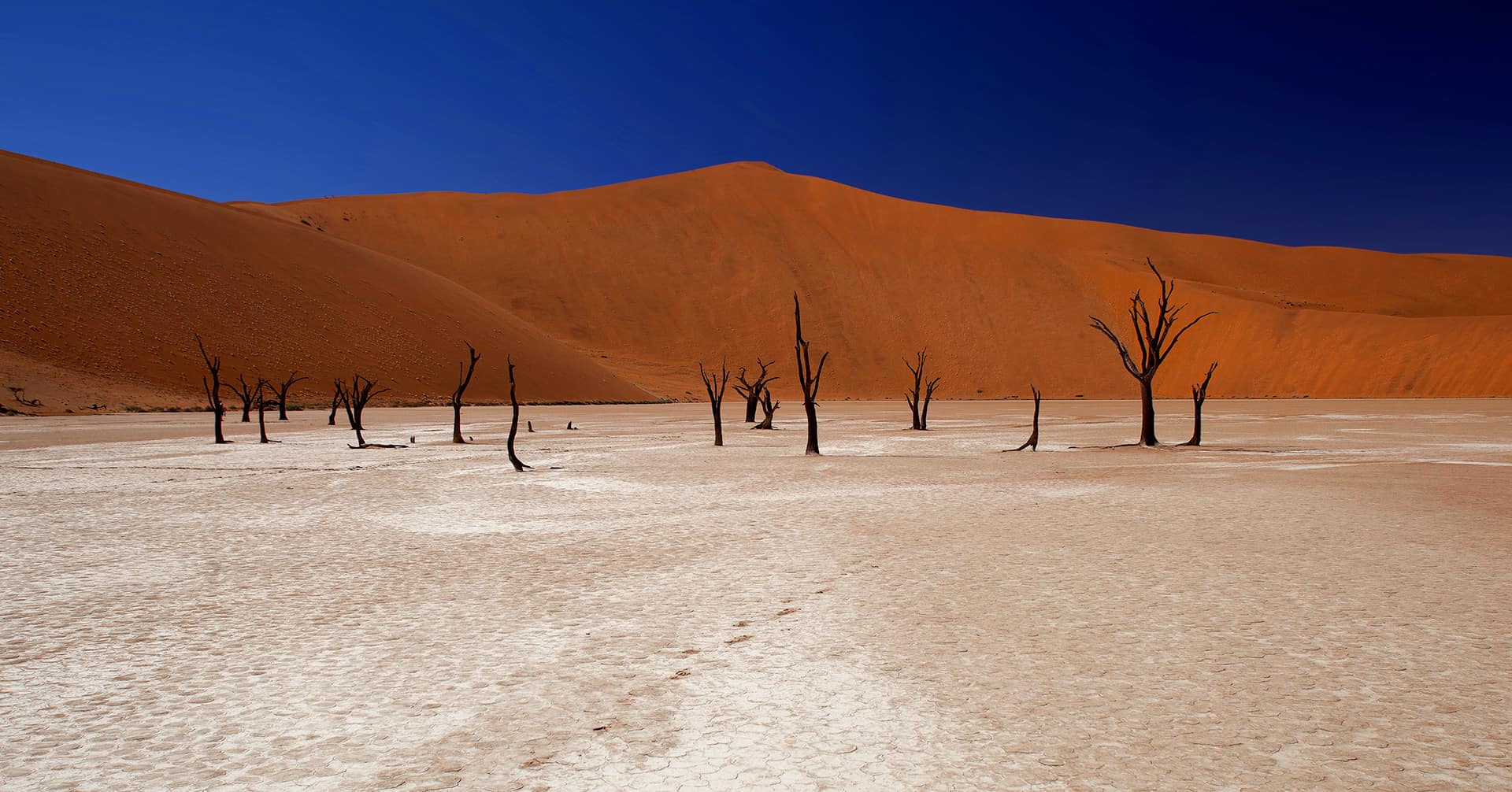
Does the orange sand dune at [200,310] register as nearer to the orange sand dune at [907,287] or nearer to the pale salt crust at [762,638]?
the orange sand dune at [907,287]

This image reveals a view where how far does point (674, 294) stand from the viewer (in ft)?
286

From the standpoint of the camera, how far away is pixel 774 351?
8169cm

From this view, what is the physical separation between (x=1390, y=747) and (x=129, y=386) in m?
49.9

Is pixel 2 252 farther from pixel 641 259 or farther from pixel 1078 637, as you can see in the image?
pixel 1078 637

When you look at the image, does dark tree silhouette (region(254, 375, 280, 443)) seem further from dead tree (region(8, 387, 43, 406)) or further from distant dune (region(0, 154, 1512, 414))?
dead tree (region(8, 387, 43, 406))

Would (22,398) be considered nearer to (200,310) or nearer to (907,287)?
(200,310)

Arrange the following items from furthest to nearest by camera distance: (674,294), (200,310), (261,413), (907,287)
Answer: (907,287) < (674,294) < (200,310) < (261,413)

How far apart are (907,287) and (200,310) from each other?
5970 centimetres

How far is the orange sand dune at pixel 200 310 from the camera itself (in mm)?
44094

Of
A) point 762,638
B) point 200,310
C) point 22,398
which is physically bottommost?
point 762,638

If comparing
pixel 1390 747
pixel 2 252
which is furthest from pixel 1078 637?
pixel 2 252

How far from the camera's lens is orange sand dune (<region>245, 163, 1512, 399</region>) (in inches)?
2758

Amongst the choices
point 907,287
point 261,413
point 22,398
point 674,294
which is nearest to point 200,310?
point 22,398

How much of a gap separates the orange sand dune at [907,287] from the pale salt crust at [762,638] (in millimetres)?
58654
